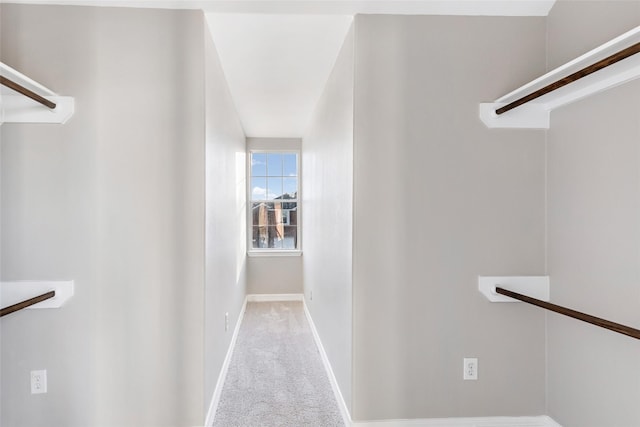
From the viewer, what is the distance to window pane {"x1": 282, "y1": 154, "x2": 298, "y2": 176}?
5.59 metres

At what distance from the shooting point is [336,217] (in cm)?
265

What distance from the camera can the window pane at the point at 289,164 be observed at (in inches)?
220

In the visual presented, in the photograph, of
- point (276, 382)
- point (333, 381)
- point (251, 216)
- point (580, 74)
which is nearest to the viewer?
point (580, 74)

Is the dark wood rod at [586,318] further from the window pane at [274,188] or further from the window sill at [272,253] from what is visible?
the window pane at [274,188]

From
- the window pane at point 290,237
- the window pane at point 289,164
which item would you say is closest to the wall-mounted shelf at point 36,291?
the window pane at point 290,237

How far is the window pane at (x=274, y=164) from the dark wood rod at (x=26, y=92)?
12.1 feet

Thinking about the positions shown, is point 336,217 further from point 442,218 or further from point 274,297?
point 274,297

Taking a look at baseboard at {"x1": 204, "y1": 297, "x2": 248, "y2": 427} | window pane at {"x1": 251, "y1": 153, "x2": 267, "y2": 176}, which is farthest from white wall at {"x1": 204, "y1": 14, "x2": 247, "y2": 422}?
window pane at {"x1": 251, "y1": 153, "x2": 267, "y2": 176}

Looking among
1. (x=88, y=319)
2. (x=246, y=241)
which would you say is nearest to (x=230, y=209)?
(x=88, y=319)

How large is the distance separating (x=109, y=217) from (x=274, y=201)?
3.63 meters

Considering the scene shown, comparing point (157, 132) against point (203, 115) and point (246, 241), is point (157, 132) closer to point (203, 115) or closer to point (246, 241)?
point (203, 115)

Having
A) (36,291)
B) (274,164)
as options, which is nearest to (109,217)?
(36,291)

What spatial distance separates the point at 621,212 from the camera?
1.62 meters

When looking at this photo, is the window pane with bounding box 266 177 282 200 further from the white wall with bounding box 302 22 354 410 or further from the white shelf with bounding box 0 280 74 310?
the white shelf with bounding box 0 280 74 310
